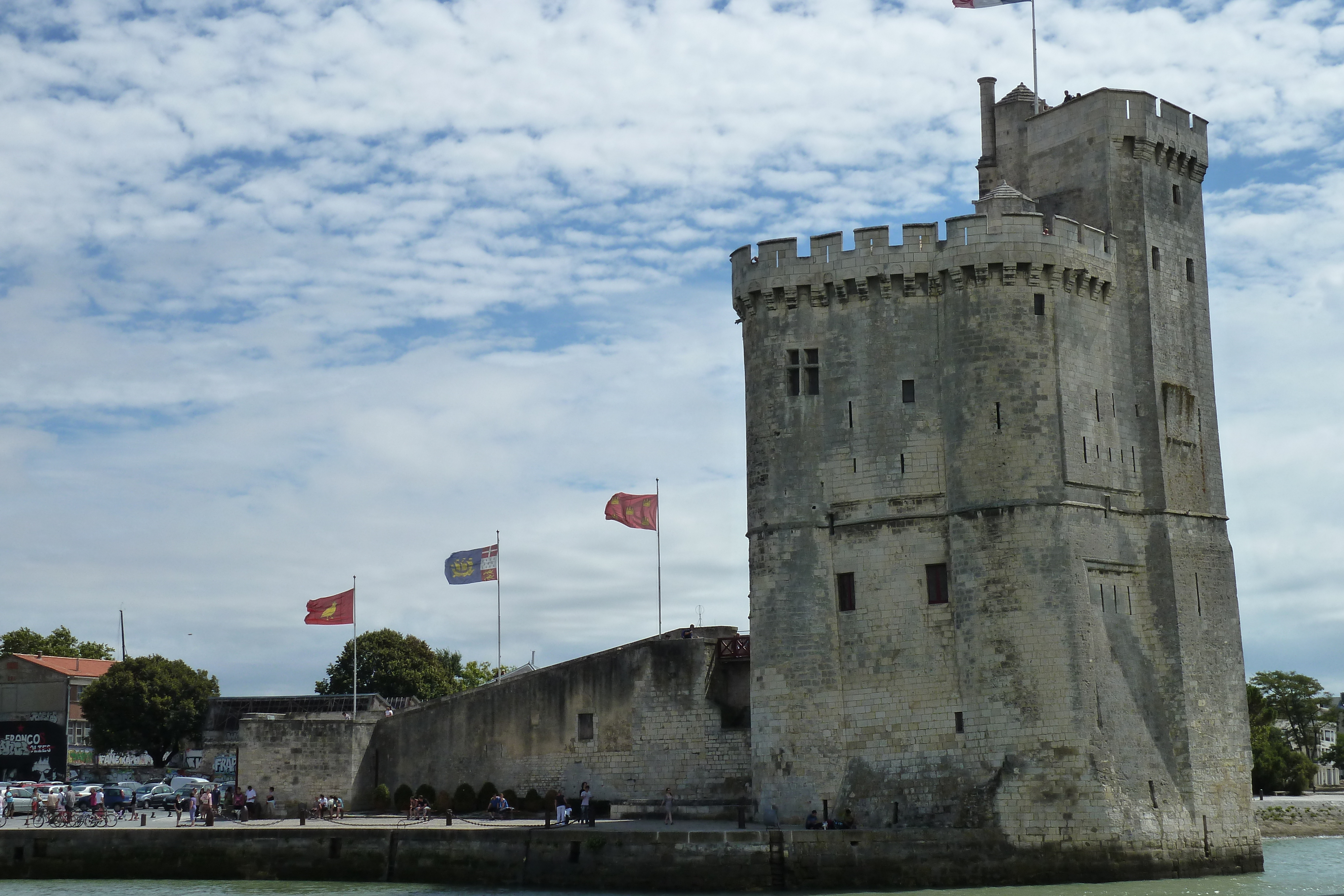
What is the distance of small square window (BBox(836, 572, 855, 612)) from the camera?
36406 mm

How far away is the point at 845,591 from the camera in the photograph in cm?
3647

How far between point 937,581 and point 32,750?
5397 centimetres

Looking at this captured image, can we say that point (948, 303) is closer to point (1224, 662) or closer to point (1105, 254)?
point (1105, 254)

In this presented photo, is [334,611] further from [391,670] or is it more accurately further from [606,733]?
[391,670]

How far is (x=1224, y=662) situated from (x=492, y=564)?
84.3 ft

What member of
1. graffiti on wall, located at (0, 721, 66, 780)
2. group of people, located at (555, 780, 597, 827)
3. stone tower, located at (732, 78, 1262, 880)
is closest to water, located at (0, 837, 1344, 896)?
stone tower, located at (732, 78, 1262, 880)

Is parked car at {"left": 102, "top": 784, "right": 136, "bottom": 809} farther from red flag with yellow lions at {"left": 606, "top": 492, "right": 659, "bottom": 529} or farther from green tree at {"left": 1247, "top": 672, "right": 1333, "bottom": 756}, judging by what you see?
green tree at {"left": 1247, "top": 672, "right": 1333, "bottom": 756}

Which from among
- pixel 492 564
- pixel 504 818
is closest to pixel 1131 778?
pixel 504 818

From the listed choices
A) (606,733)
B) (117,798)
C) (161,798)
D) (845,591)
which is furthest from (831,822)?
(161,798)

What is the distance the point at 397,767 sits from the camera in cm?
4666

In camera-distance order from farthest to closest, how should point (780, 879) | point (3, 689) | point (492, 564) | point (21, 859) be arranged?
point (3, 689), point (492, 564), point (21, 859), point (780, 879)

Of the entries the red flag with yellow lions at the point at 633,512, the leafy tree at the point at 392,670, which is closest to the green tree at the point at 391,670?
the leafy tree at the point at 392,670

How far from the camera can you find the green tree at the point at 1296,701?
297ft

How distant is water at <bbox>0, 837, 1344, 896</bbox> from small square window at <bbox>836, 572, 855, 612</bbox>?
691cm
